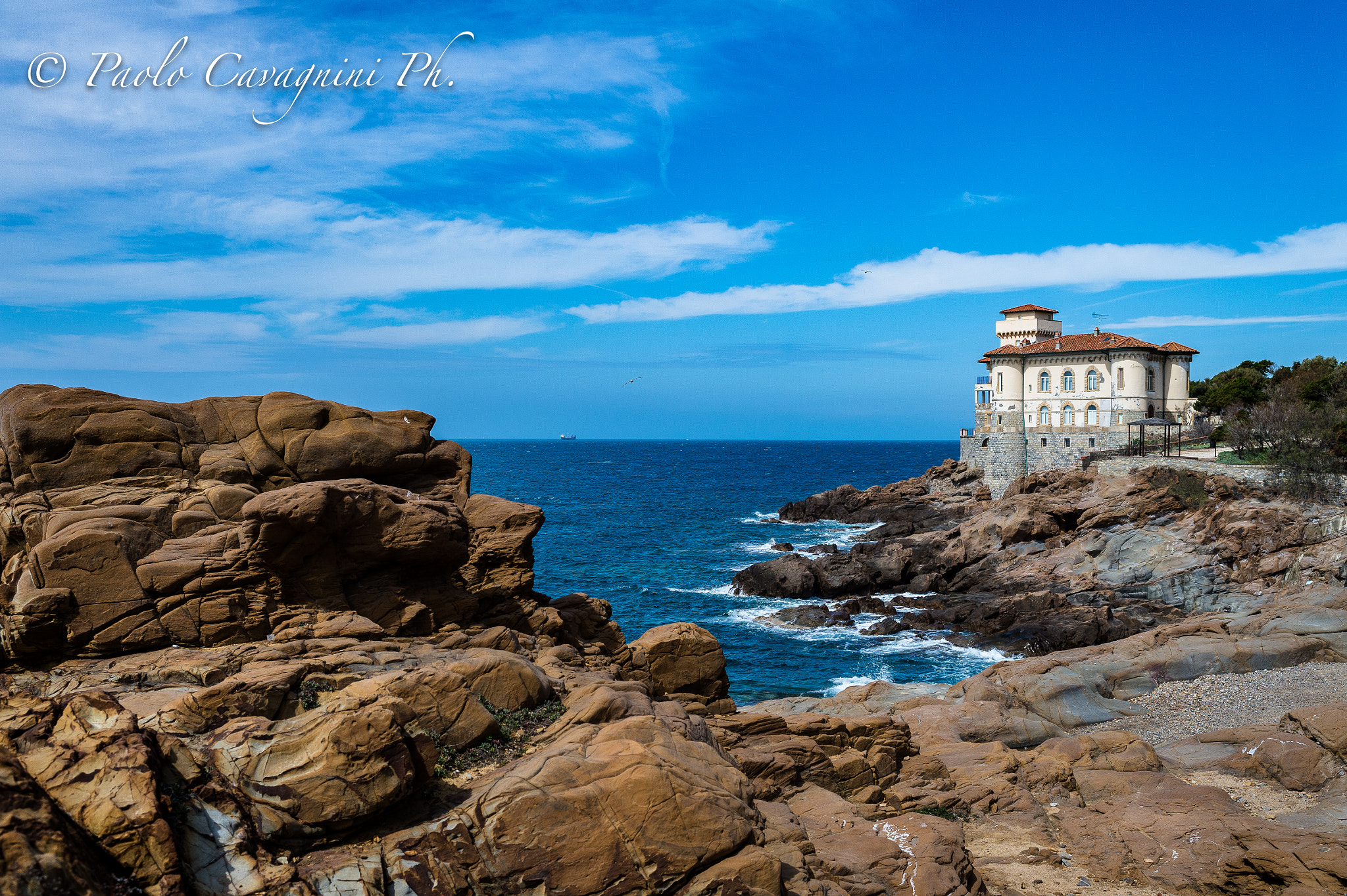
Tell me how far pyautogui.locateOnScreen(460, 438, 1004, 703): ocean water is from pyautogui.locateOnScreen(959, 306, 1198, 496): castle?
1684 cm

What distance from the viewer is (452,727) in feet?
39.2

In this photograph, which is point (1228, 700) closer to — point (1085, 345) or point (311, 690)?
point (311, 690)

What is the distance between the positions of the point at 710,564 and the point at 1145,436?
43.4 meters

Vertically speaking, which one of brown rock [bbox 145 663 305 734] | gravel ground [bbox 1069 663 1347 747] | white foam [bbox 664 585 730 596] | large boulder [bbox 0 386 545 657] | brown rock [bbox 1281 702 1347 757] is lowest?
white foam [bbox 664 585 730 596]

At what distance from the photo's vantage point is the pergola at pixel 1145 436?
67688 mm

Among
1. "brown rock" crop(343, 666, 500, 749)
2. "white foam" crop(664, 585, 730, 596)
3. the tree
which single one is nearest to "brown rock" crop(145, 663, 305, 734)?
"brown rock" crop(343, 666, 500, 749)

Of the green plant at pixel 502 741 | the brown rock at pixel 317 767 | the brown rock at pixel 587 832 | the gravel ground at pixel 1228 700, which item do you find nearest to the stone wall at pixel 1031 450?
the gravel ground at pixel 1228 700

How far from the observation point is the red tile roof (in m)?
73.7

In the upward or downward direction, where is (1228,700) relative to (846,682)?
upward

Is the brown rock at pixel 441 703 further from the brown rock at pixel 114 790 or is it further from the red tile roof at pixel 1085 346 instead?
the red tile roof at pixel 1085 346

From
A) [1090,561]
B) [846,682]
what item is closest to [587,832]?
[846,682]

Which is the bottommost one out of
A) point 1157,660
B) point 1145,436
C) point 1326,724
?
point 1157,660

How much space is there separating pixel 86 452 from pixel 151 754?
12842mm

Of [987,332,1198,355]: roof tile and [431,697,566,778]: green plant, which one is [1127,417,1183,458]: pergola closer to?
[987,332,1198,355]: roof tile
